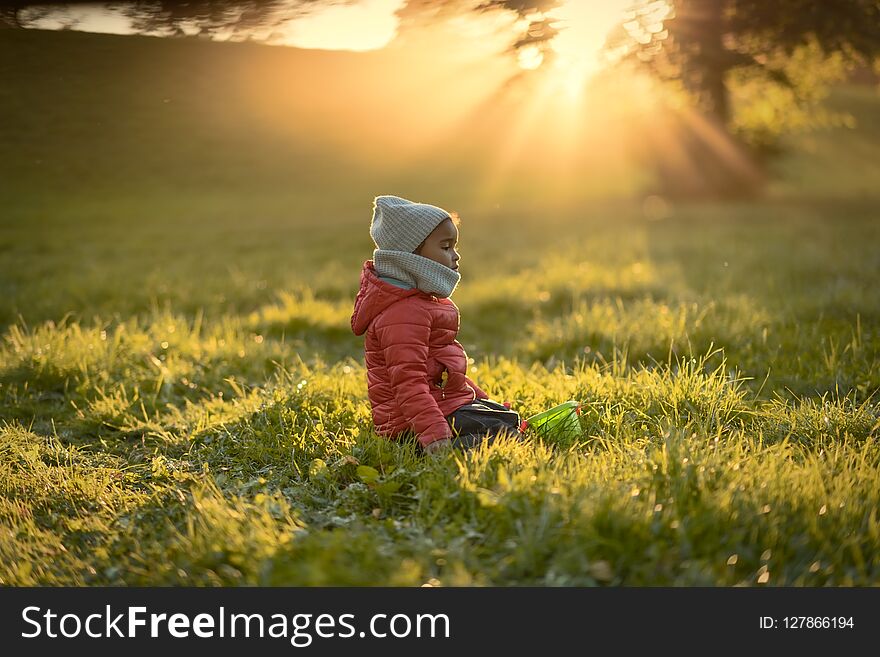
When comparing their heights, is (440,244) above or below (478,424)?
above

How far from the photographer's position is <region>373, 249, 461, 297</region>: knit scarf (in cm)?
398

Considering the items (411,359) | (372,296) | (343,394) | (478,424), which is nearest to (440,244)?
(372,296)

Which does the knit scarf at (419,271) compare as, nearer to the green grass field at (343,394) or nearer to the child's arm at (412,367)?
the child's arm at (412,367)

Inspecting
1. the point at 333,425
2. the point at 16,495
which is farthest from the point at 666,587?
the point at 16,495

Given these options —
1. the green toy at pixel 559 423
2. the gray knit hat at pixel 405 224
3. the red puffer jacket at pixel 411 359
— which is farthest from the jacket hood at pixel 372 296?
the green toy at pixel 559 423

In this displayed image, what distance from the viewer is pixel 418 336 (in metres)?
3.95

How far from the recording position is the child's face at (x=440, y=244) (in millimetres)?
4043

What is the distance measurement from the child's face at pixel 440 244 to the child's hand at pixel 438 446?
3.29 feet

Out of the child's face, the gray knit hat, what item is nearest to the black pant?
the child's face

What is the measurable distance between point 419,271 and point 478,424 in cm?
95

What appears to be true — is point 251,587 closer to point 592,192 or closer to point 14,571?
point 14,571

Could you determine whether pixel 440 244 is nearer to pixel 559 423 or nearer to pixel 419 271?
pixel 419 271

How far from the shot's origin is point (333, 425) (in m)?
4.63

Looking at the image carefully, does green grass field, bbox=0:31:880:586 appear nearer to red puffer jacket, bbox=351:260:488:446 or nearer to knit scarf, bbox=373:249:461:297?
red puffer jacket, bbox=351:260:488:446
